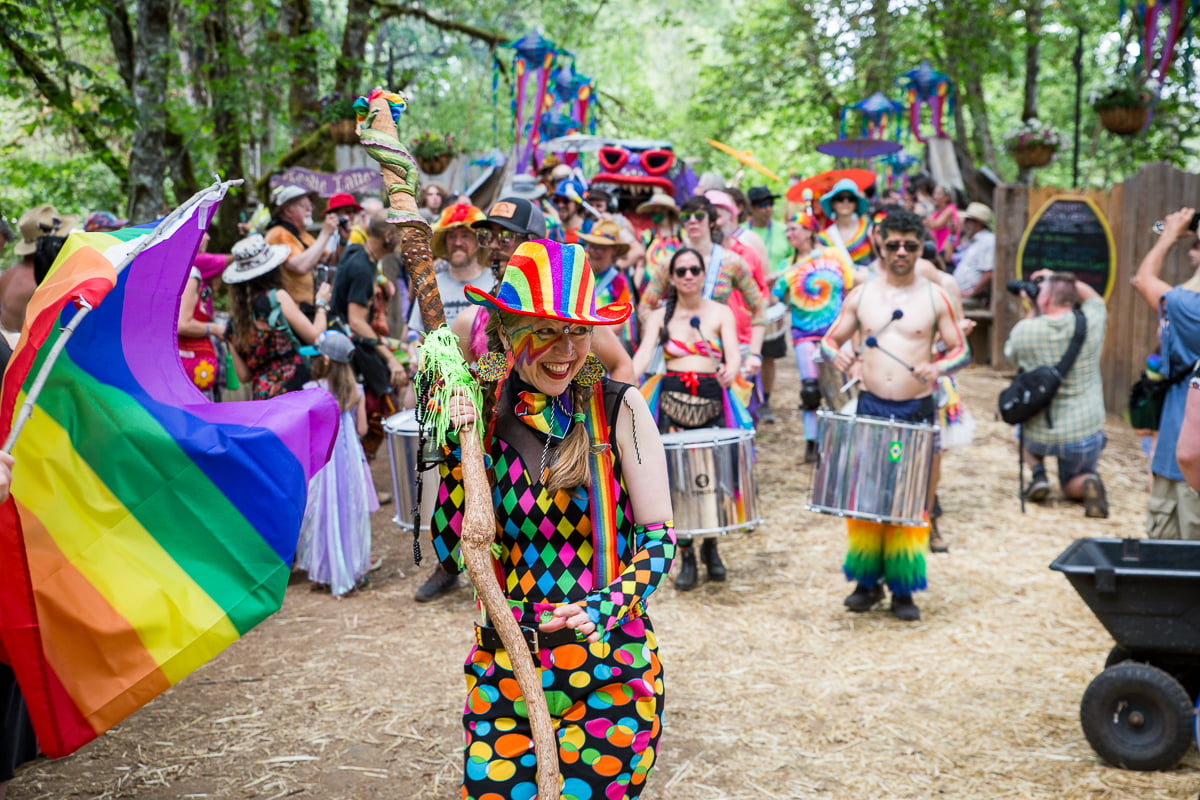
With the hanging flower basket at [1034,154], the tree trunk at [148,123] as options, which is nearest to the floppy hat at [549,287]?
the tree trunk at [148,123]

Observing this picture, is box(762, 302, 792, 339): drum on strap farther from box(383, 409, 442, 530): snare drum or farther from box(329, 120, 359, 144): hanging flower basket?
box(329, 120, 359, 144): hanging flower basket

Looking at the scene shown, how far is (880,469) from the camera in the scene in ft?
18.5

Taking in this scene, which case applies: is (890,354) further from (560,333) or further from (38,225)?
(38,225)

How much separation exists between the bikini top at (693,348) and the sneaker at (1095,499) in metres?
3.69

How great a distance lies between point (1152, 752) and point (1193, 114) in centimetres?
1484

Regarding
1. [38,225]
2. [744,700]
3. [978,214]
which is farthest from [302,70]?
[744,700]

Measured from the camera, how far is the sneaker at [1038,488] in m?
8.66

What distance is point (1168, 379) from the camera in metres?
5.90

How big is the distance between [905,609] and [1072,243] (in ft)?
27.0

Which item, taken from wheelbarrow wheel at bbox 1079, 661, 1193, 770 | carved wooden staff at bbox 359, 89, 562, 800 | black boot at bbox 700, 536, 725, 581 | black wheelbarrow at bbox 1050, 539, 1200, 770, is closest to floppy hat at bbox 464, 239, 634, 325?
carved wooden staff at bbox 359, 89, 562, 800

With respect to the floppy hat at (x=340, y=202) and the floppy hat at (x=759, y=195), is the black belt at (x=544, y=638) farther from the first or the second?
the floppy hat at (x=759, y=195)

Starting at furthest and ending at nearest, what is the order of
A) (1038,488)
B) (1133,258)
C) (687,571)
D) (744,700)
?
(1133,258) < (1038,488) < (687,571) < (744,700)

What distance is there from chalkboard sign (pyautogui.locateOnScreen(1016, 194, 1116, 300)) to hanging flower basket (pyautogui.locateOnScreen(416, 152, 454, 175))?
7886 millimetres

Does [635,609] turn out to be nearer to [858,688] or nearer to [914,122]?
[858,688]
